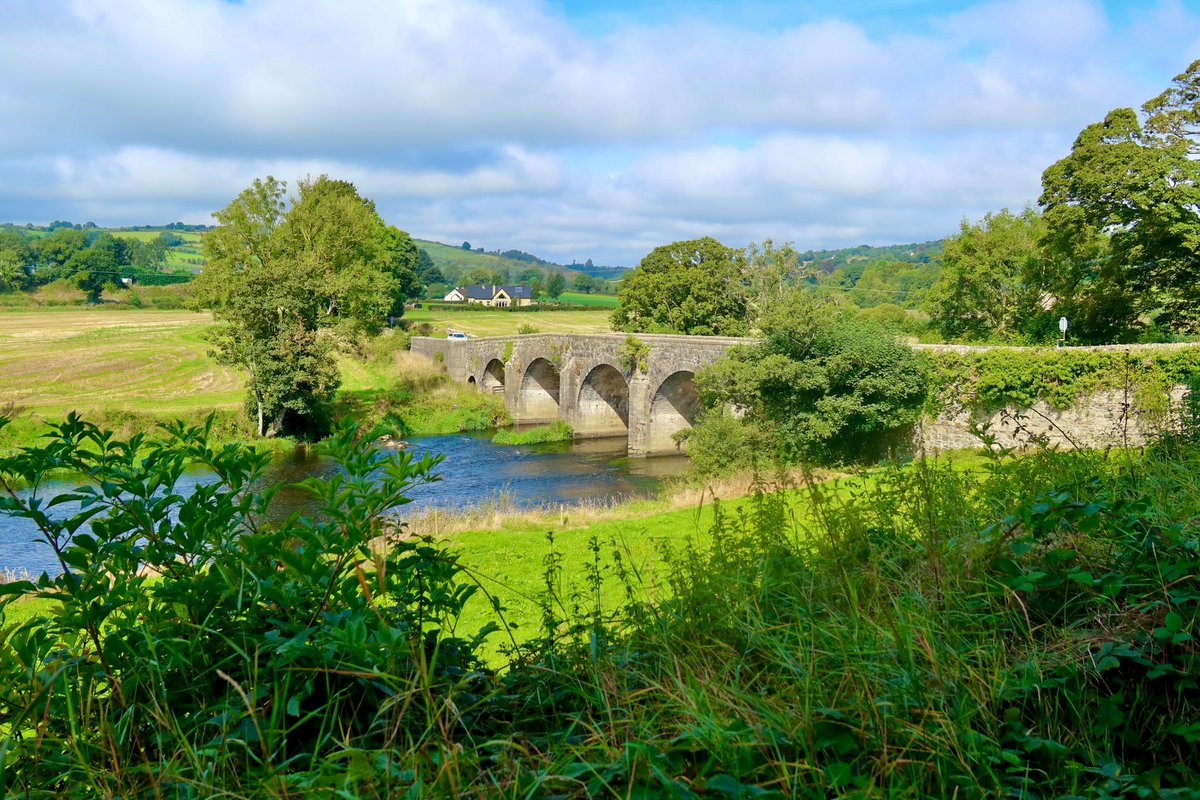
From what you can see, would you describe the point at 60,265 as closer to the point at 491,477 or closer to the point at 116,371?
the point at 116,371

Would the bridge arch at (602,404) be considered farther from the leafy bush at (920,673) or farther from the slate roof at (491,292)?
the slate roof at (491,292)

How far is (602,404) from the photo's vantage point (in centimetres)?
3906

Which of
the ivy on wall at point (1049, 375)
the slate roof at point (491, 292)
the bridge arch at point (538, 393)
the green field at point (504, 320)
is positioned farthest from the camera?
the slate roof at point (491, 292)

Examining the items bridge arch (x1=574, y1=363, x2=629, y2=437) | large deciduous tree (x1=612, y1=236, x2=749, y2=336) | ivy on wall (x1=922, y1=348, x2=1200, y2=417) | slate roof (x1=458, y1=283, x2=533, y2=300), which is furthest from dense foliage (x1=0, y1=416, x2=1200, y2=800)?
slate roof (x1=458, y1=283, x2=533, y2=300)

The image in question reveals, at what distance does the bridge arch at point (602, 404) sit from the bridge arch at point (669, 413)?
4.23m

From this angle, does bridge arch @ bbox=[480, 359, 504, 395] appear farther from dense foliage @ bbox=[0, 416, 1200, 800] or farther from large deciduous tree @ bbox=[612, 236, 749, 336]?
dense foliage @ bbox=[0, 416, 1200, 800]

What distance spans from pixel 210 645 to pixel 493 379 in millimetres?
44168

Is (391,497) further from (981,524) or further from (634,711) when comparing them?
(981,524)

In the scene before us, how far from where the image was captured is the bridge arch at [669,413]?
3297 centimetres

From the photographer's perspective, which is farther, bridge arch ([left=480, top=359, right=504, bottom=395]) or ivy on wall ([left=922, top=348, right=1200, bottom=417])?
bridge arch ([left=480, top=359, right=504, bottom=395])

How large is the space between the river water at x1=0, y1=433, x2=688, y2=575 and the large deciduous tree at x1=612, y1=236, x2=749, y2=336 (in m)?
9.07

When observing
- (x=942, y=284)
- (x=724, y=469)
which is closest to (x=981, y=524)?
(x=724, y=469)

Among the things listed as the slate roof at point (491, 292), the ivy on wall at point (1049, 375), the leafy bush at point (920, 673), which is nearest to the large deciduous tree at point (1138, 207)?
the ivy on wall at point (1049, 375)

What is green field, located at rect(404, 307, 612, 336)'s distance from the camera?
210 feet
